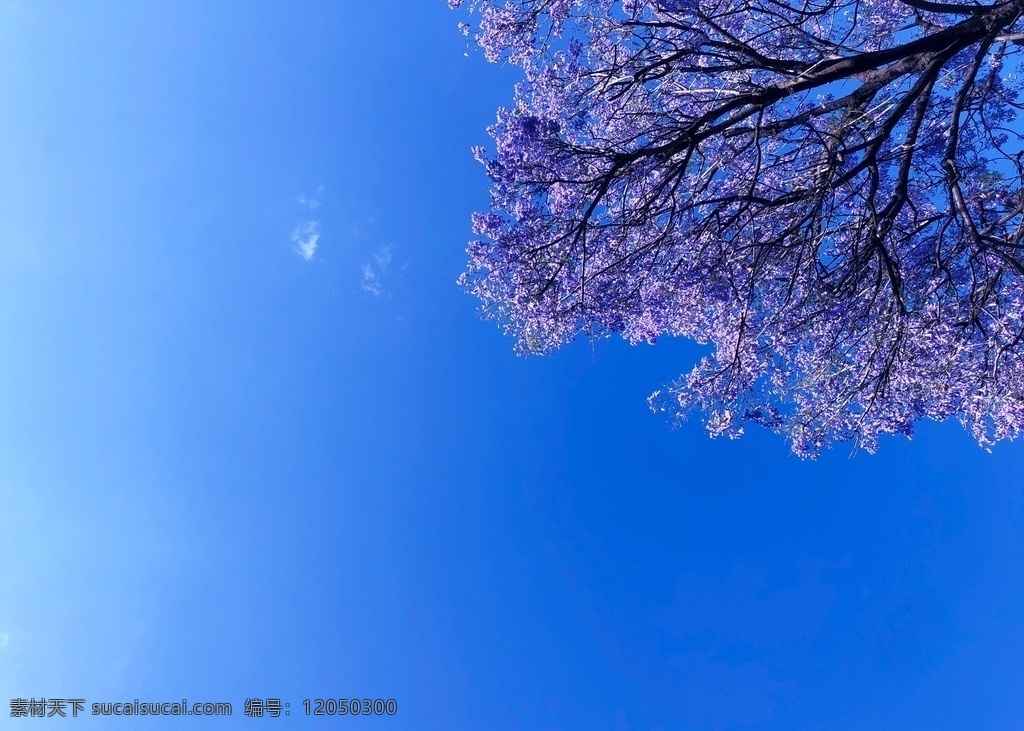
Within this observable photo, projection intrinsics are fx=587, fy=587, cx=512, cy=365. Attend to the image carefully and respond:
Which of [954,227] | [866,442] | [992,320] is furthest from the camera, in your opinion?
[866,442]

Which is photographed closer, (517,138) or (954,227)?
(517,138)

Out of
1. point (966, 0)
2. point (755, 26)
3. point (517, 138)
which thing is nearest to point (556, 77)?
point (517, 138)

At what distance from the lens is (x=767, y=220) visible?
29.1 feet

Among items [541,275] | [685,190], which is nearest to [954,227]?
[685,190]

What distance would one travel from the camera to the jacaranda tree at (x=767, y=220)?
25.3ft

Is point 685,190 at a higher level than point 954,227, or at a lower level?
higher

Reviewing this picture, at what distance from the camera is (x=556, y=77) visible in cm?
880

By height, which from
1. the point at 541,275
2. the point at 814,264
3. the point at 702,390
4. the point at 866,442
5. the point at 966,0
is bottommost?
the point at 866,442

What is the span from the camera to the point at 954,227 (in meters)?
8.63

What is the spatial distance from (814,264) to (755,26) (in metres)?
3.99

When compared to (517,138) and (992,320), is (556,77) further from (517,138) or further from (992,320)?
(992,320)

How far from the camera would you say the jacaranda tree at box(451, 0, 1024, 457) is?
7711 millimetres

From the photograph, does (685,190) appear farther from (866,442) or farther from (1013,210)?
(866,442)

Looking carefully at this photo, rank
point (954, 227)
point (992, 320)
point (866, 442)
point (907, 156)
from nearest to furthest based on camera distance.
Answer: point (907, 156) → point (992, 320) → point (954, 227) → point (866, 442)
